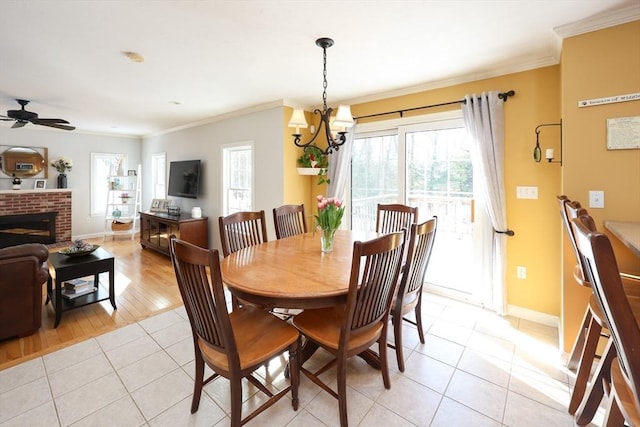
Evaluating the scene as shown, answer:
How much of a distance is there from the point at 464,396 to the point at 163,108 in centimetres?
510

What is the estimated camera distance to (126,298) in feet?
11.4

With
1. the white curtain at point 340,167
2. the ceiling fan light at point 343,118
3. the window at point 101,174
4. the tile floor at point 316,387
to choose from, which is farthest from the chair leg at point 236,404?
the window at point 101,174

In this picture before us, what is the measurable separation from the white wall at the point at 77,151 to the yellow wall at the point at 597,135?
840 centimetres

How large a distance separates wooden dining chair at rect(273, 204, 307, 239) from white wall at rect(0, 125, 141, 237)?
6.07m

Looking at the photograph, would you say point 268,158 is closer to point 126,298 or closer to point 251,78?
point 251,78

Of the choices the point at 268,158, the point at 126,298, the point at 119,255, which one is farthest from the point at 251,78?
the point at 119,255

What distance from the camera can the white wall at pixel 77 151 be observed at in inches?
231

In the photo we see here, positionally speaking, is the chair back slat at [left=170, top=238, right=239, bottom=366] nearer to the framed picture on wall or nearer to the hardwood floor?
the hardwood floor

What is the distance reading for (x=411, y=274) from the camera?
2.03m

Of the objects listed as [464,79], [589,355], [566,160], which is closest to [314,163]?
[464,79]

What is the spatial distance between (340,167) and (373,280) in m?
2.67

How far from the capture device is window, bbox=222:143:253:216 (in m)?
4.82

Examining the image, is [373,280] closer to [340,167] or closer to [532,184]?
[532,184]

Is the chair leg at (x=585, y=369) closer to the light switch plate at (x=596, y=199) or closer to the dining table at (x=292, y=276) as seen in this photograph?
the light switch plate at (x=596, y=199)
